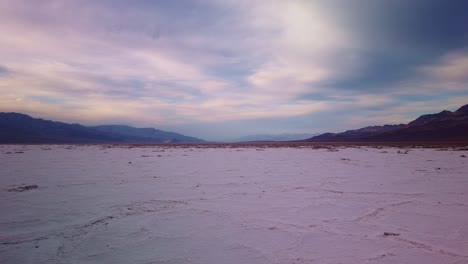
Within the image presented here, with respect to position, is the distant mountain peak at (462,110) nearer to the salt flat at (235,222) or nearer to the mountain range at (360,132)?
the mountain range at (360,132)

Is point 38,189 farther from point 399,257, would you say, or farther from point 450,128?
point 450,128

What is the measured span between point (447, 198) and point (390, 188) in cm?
127

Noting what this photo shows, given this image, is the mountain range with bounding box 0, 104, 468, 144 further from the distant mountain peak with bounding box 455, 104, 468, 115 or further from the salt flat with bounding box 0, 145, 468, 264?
the salt flat with bounding box 0, 145, 468, 264

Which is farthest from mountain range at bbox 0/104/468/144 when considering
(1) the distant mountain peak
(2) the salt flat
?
(2) the salt flat

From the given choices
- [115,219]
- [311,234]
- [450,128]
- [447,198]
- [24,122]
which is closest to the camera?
[311,234]

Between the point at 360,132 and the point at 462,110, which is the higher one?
the point at 462,110

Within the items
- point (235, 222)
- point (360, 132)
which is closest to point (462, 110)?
point (360, 132)

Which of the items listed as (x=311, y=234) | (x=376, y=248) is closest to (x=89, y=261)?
(x=311, y=234)

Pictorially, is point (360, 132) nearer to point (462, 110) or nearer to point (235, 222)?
point (462, 110)

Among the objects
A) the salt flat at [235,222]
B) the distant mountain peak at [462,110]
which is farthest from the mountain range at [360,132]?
the salt flat at [235,222]

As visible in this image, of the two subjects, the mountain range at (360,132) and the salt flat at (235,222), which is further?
the mountain range at (360,132)

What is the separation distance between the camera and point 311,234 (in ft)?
12.8

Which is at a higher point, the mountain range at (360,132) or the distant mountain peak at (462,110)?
the distant mountain peak at (462,110)

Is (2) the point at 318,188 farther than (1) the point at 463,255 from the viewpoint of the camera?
Yes
